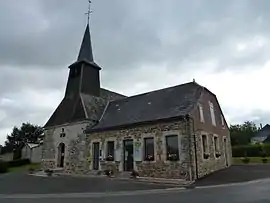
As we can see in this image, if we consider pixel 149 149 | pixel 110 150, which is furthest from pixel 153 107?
pixel 110 150

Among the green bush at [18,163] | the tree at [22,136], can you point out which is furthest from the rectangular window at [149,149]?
the tree at [22,136]

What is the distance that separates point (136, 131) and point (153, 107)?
2375mm

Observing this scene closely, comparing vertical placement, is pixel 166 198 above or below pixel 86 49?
below

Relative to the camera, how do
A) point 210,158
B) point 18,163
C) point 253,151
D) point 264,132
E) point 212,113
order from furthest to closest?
point 264,132, point 18,163, point 253,151, point 212,113, point 210,158

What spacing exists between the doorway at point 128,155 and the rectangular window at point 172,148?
2.95 metres

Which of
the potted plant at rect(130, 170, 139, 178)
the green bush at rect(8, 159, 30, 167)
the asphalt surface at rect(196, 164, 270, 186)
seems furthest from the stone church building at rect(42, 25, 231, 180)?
the green bush at rect(8, 159, 30, 167)

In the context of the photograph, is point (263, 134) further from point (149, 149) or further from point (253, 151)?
point (149, 149)

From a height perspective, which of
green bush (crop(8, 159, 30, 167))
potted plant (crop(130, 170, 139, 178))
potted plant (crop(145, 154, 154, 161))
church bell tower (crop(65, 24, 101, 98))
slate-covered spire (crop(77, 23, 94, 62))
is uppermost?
slate-covered spire (crop(77, 23, 94, 62))

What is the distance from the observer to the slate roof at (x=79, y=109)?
24344 millimetres

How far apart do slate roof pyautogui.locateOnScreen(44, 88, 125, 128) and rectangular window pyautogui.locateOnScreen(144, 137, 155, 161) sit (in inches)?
248

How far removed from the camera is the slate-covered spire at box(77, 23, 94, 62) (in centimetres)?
2839

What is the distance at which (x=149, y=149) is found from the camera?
1928 centimetres

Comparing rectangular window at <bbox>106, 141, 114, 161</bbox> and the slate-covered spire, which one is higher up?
the slate-covered spire

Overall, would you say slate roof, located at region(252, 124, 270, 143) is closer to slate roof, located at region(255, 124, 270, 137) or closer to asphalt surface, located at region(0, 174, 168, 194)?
slate roof, located at region(255, 124, 270, 137)
